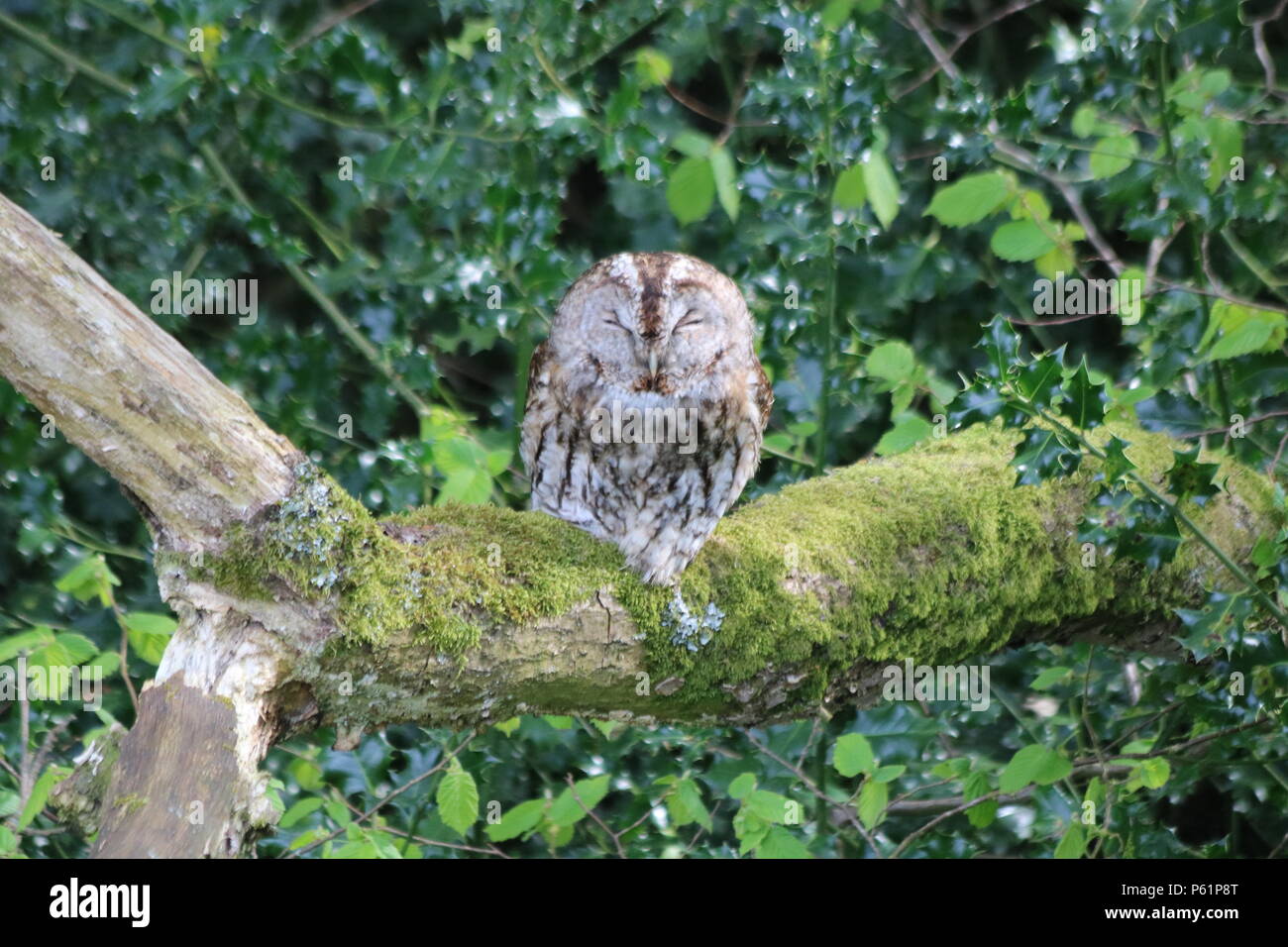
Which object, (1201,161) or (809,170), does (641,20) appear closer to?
(809,170)

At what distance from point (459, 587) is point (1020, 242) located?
1534mm

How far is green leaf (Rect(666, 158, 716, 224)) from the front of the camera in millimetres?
2816

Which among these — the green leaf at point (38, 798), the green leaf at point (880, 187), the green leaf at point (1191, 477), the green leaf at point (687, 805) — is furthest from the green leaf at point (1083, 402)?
the green leaf at point (38, 798)

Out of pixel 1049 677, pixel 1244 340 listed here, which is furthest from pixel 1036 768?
pixel 1244 340

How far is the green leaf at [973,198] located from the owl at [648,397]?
0.52m

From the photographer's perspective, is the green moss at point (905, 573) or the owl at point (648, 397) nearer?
the green moss at point (905, 573)

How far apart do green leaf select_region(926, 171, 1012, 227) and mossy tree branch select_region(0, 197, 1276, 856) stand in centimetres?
57

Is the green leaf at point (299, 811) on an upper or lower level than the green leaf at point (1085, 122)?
lower

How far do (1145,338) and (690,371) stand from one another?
1139 millimetres

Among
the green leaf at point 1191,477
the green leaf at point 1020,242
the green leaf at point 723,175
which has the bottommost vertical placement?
the green leaf at point 1191,477

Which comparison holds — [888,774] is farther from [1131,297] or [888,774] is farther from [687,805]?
[1131,297]

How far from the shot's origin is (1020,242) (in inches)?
114

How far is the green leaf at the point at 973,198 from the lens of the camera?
112 inches

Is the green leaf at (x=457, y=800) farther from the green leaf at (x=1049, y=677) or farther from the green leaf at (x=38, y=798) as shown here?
the green leaf at (x=1049, y=677)
